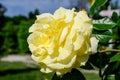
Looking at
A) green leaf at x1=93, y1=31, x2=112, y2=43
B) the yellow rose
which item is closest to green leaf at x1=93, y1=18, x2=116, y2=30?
green leaf at x1=93, y1=31, x2=112, y2=43

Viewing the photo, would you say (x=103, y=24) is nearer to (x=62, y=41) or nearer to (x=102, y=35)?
(x=102, y=35)

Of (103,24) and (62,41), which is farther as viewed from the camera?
(103,24)

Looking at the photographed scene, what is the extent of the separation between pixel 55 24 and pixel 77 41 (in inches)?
2.6

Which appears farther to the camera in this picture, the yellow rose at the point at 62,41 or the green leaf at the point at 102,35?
the green leaf at the point at 102,35

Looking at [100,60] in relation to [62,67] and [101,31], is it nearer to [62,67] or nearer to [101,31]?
[101,31]

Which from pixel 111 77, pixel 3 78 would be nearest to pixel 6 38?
pixel 3 78

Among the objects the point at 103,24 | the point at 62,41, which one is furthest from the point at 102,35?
the point at 62,41

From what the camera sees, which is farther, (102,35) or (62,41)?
(102,35)

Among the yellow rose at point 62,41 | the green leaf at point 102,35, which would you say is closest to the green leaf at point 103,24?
the green leaf at point 102,35

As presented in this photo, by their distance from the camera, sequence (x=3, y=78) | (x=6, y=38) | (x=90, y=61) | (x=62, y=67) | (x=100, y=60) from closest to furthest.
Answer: (x=62, y=67), (x=90, y=61), (x=100, y=60), (x=3, y=78), (x=6, y=38)

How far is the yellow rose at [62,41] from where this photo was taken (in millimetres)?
900

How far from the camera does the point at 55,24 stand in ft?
3.06

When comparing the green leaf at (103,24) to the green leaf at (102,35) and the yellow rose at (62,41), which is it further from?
the yellow rose at (62,41)

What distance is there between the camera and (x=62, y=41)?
90 centimetres
